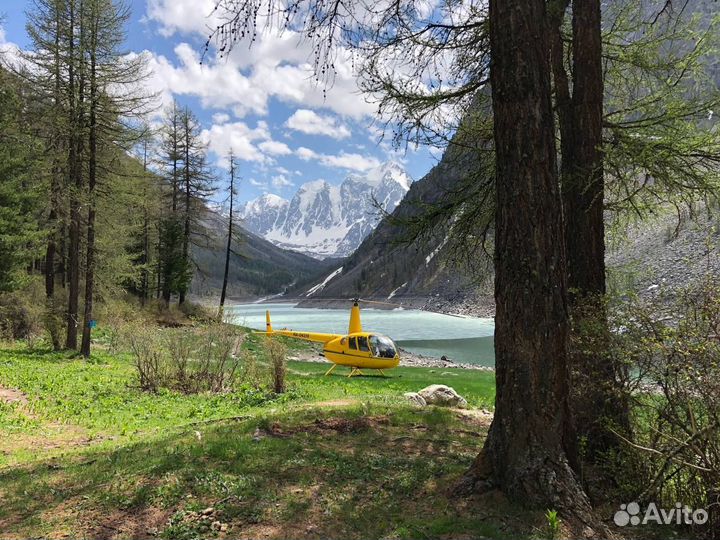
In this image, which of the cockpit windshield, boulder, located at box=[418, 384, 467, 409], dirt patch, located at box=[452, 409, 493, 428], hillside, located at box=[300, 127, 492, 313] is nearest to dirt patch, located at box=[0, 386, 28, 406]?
hillside, located at box=[300, 127, 492, 313]

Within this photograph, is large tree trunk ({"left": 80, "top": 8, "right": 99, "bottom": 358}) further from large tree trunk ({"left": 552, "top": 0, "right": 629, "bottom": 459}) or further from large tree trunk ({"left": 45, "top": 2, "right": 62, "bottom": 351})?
large tree trunk ({"left": 552, "top": 0, "right": 629, "bottom": 459})

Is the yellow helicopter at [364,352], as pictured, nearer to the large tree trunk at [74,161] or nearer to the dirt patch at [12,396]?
the large tree trunk at [74,161]

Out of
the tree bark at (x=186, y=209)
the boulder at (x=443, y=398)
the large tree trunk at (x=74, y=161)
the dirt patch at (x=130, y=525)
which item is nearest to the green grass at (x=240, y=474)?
the dirt patch at (x=130, y=525)

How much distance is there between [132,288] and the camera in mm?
36125

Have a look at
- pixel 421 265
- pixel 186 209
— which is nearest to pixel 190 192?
pixel 186 209

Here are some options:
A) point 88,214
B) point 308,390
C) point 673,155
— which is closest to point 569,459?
point 673,155

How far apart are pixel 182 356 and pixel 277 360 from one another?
94.4 inches

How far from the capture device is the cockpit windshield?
17.7 meters

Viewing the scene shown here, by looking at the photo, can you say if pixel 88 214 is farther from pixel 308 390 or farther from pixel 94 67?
pixel 308 390

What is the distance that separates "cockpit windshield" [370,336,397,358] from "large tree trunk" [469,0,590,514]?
1420 centimetres

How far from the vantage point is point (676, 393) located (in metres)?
3.31

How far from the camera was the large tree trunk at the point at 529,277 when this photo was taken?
3.40m

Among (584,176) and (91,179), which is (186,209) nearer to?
(91,179)

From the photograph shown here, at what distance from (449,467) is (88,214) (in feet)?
52.3
